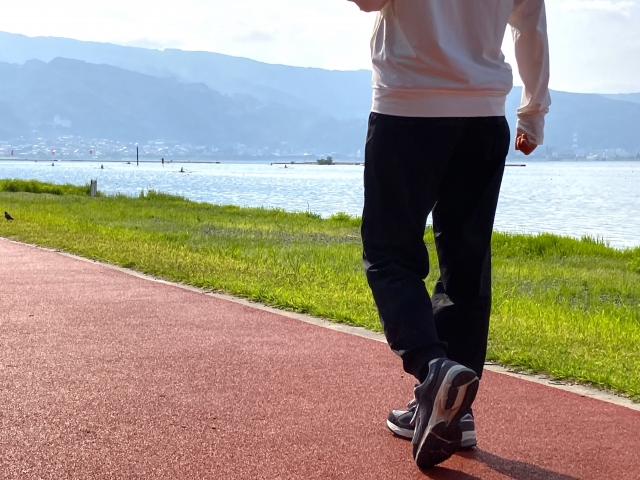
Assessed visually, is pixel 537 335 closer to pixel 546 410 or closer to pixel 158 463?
pixel 546 410

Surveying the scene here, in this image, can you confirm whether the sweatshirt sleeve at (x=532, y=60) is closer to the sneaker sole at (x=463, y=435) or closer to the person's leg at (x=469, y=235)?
the person's leg at (x=469, y=235)

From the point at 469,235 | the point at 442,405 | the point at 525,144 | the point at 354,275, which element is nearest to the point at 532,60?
the point at 525,144

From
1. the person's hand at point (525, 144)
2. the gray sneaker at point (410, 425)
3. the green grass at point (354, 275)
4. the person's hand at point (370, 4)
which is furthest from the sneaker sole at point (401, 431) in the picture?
the person's hand at point (370, 4)

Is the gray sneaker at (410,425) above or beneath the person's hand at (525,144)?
beneath

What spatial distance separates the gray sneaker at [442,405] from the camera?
237 cm

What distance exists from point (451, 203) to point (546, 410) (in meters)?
1.12

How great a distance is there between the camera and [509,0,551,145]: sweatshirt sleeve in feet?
9.27

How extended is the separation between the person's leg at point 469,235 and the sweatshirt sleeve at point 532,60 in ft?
0.95

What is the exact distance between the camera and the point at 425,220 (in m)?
2.66

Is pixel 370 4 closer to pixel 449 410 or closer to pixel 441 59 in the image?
pixel 441 59

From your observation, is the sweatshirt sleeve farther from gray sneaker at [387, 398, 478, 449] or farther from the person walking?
gray sneaker at [387, 398, 478, 449]

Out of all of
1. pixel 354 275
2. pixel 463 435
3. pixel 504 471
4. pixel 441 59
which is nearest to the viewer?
pixel 441 59

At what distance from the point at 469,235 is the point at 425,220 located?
18 centimetres

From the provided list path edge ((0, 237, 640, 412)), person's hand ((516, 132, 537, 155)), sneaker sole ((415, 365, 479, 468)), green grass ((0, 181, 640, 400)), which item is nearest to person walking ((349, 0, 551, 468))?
sneaker sole ((415, 365, 479, 468))
